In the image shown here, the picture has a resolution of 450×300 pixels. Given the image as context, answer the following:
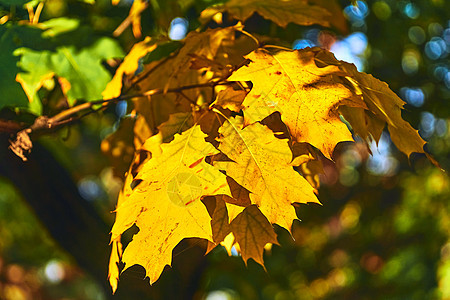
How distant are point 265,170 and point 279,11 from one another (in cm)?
45

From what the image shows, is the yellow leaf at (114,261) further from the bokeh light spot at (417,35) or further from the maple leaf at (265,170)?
the bokeh light spot at (417,35)

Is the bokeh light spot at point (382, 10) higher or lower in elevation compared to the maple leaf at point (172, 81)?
lower

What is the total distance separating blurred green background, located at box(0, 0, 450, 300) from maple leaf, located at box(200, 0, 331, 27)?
27cm

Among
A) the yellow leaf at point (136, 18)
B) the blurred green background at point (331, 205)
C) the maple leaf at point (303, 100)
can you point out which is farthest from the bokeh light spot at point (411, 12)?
the maple leaf at point (303, 100)

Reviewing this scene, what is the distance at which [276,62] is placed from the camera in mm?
688

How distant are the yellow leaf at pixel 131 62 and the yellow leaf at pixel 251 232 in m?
0.39

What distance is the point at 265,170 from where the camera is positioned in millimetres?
662

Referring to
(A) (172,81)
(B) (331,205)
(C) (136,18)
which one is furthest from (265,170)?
(B) (331,205)

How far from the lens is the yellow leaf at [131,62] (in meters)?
0.95

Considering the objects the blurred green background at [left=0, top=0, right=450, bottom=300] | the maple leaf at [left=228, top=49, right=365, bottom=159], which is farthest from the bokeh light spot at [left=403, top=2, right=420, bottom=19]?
the maple leaf at [left=228, top=49, right=365, bottom=159]

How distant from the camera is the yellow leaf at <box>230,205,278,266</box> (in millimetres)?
760

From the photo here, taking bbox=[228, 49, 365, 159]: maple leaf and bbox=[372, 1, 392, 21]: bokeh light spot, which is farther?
bbox=[372, 1, 392, 21]: bokeh light spot

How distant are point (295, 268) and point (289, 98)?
237 cm

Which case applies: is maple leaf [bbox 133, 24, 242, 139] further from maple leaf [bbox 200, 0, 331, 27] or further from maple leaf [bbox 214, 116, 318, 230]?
maple leaf [bbox 214, 116, 318, 230]
